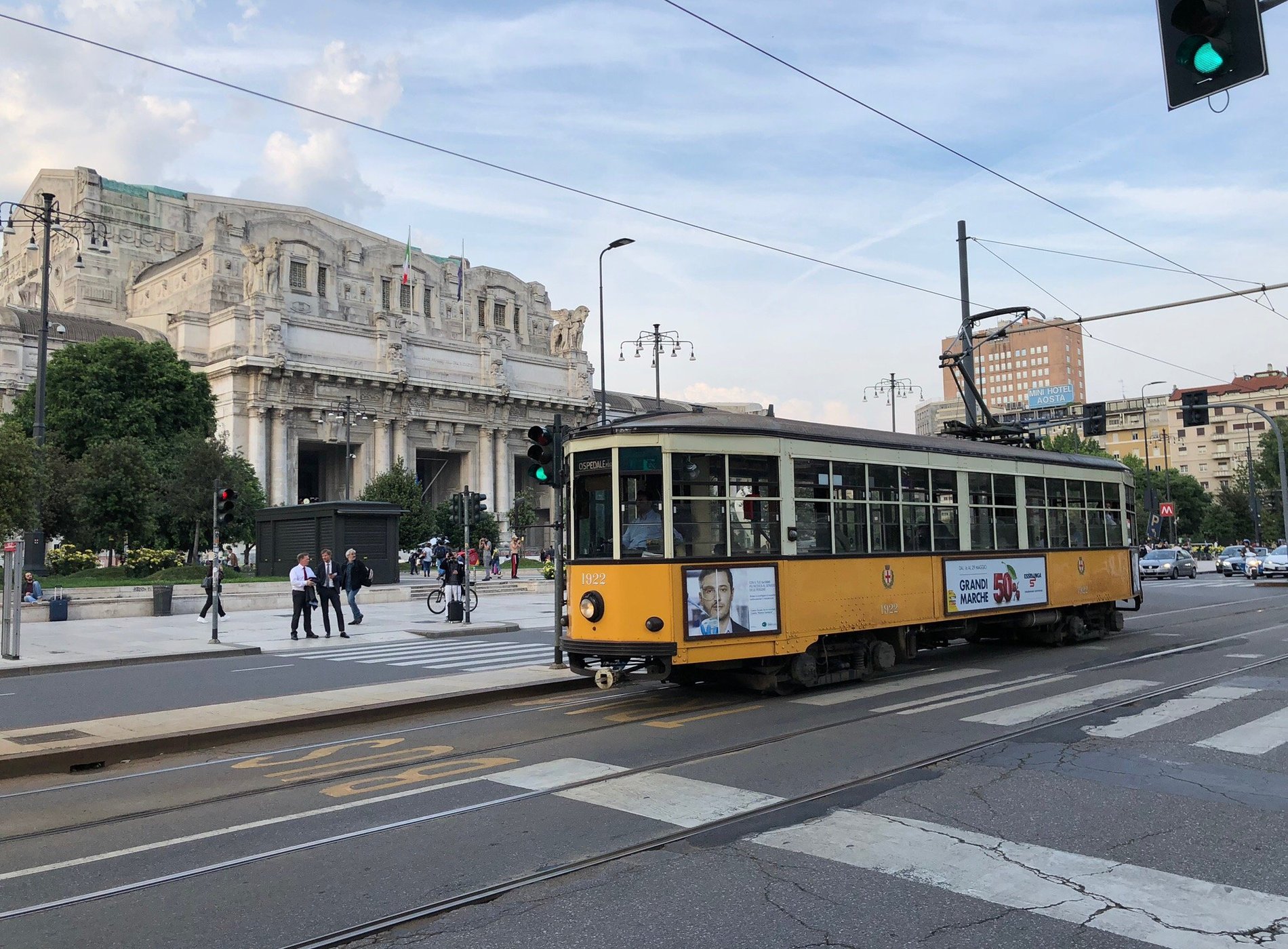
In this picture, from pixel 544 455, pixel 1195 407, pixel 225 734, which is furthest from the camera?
pixel 1195 407

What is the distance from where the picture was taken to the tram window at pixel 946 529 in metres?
13.4

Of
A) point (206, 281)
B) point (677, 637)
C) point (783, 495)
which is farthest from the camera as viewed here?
point (206, 281)

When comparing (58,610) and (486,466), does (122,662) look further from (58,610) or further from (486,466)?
(486,466)

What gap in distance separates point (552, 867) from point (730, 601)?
541 centimetres

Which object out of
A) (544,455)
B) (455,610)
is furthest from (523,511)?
(544,455)

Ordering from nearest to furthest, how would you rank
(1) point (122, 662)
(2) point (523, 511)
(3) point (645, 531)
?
(3) point (645, 531) < (1) point (122, 662) < (2) point (523, 511)

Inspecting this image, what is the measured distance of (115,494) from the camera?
120 ft

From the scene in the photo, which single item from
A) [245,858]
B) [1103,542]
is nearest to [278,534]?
[1103,542]

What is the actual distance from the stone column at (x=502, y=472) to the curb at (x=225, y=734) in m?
65.7

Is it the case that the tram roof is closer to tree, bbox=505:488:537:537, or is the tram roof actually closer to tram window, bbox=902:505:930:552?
tram window, bbox=902:505:930:552

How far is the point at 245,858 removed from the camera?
5.79 m

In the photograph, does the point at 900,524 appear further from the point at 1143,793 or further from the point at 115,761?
the point at 115,761

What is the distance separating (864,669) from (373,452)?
62294 mm

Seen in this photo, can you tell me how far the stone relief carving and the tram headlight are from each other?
75.3 meters
